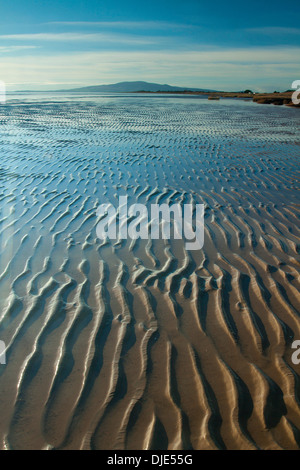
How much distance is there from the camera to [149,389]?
9.38 ft

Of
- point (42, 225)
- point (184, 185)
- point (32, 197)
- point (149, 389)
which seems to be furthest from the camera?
point (184, 185)

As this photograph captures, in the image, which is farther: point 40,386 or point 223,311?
point 223,311

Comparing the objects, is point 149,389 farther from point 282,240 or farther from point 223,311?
point 282,240

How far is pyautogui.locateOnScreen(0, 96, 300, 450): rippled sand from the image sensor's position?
255 cm

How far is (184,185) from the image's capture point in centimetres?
847

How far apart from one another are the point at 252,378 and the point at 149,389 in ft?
2.74

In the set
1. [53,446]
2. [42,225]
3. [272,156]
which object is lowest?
Answer: [53,446]

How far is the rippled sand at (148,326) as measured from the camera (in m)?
2.55

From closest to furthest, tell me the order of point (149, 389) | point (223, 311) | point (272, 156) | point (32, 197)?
point (149, 389) → point (223, 311) → point (32, 197) → point (272, 156)

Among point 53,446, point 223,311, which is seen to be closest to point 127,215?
point 223,311

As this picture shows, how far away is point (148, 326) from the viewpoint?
11.8 ft
